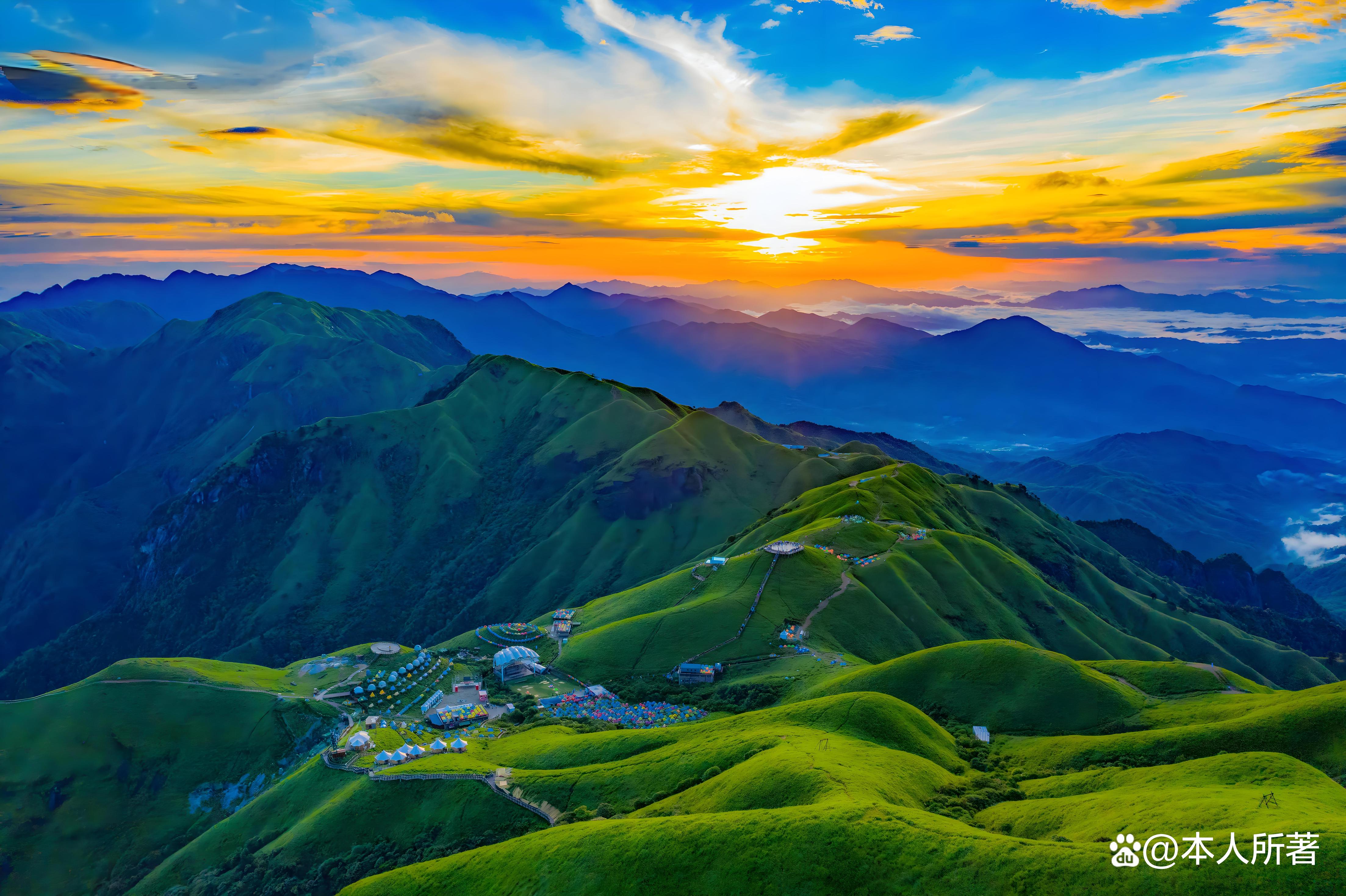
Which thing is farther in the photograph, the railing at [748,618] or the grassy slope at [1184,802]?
the railing at [748,618]

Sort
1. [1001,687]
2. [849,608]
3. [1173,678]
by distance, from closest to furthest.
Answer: [1001,687], [1173,678], [849,608]

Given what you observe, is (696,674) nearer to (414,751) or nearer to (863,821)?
(414,751)

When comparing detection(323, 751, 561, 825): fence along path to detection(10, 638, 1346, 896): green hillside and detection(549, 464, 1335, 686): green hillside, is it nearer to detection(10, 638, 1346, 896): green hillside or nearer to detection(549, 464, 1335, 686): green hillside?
detection(10, 638, 1346, 896): green hillside

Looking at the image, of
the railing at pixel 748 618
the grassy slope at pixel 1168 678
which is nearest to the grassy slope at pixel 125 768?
the railing at pixel 748 618

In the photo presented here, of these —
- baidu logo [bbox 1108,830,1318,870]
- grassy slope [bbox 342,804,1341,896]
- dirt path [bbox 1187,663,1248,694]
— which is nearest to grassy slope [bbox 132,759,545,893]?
grassy slope [bbox 342,804,1341,896]

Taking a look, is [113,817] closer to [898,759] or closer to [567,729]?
[567,729]

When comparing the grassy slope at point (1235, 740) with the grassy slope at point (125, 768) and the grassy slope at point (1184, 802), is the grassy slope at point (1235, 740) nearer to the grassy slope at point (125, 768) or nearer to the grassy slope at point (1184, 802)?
the grassy slope at point (1184, 802)

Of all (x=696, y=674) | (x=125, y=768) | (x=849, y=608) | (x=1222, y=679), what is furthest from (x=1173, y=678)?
(x=125, y=768)
